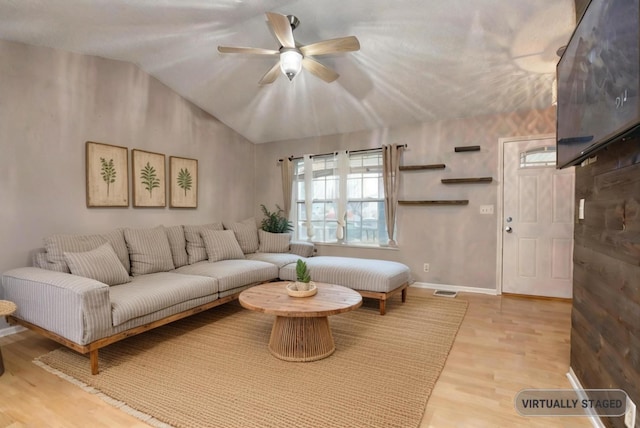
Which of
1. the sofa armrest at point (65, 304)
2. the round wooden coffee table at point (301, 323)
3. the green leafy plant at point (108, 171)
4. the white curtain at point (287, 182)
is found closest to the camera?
the sofa armrest at point (65, 304)

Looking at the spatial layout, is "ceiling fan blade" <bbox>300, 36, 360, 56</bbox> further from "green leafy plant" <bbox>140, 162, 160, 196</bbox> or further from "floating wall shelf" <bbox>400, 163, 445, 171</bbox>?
"green leafy plant" <bbox>140, 162, 160, 196</bbox>

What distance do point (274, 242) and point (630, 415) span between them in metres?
3.96

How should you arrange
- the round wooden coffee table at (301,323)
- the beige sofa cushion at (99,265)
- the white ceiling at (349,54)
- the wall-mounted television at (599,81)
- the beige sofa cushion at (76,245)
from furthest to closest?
1. the beige sofa cushion at (76,245)
2. the beige sofa cushion at (99,265)
3. the white ceiling at (349,54)
4. the round wooden coffee table at (301,323)
5. the wall-mounted television at (599,81)

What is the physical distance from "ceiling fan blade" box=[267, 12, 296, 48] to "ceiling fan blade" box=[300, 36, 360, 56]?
127mm

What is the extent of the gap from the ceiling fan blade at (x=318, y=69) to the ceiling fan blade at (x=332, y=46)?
164mm

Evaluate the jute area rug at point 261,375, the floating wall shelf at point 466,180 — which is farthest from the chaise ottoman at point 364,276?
the floating wall shelf at point 466,180

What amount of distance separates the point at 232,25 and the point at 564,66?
2632mm

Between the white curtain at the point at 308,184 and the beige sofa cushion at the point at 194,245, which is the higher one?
the white curtain at the point at 308,184

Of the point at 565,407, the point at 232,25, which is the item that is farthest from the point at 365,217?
the point at 565,407

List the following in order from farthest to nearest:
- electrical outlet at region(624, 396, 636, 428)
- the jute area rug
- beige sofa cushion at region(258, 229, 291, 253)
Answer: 1. beige sofa cushion at region(258, 229, 291, 253)
2. the jute area rug
3. electrical outlet at region(624, 396, 636, 428)

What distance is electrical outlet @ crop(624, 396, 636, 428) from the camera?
1324 mm

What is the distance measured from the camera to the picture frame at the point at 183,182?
429cm

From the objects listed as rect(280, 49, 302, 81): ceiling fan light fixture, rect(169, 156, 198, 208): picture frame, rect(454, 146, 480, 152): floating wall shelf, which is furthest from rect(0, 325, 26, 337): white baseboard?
rect(454, 146, 480, 152): floating wall shelf

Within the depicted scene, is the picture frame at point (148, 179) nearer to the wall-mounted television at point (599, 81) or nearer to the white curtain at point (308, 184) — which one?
the white curtain at point (308, 184)
